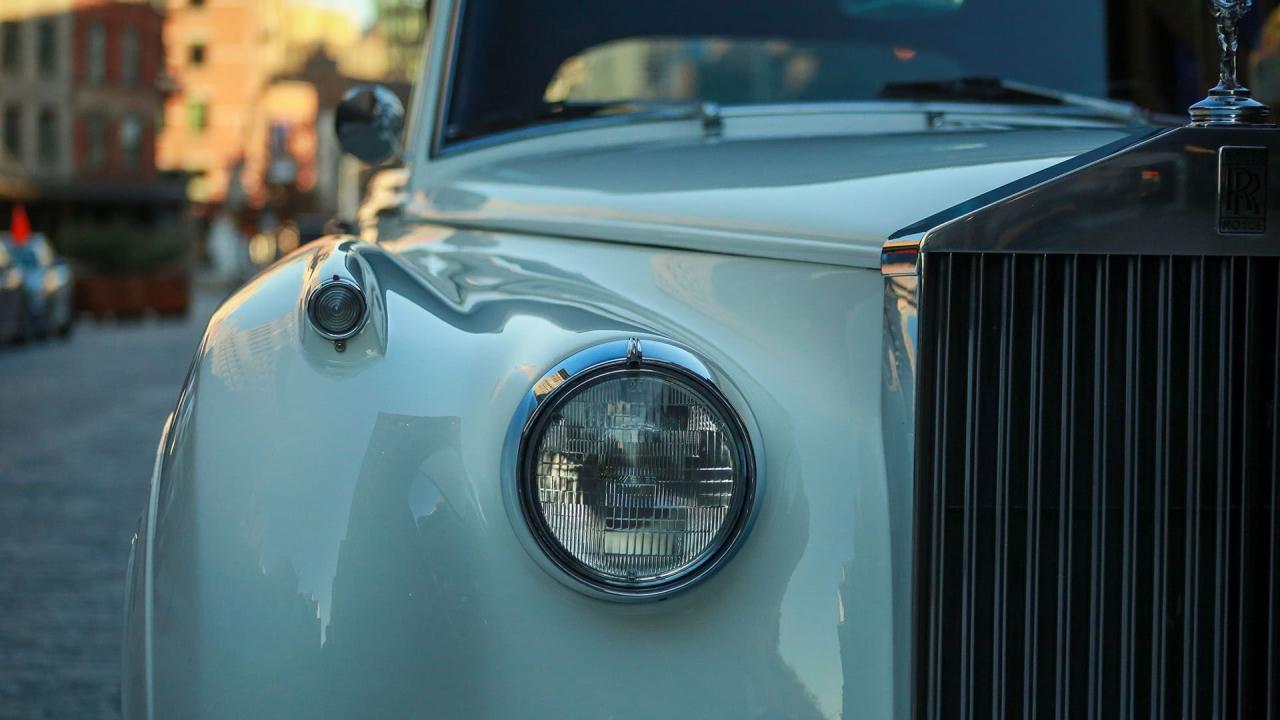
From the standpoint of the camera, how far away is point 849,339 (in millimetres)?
1782

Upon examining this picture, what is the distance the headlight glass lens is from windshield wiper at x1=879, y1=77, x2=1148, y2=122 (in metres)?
1.25

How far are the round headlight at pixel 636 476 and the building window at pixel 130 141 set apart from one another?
5152 centimetres

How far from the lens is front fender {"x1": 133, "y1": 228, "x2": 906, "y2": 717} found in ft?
5.30

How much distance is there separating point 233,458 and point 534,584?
389 millimetres

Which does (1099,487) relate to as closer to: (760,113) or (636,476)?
(636,476)

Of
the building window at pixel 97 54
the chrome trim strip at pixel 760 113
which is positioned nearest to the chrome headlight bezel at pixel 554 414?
the chrome trim strip at pixel 760 113

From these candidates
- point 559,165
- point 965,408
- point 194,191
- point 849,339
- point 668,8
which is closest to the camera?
point 965,408

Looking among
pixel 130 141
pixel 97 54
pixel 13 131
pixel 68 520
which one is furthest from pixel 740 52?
pixel 130 141

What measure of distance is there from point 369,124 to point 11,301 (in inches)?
601

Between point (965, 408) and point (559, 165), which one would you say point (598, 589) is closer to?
point (965, 408)

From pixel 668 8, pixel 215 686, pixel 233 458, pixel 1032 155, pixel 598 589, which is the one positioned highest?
pixel 668 8

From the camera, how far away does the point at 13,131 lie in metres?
46.8

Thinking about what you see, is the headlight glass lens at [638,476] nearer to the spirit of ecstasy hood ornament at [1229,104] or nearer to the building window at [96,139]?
the spirit of ecstasy hood ornament at [1229,104]

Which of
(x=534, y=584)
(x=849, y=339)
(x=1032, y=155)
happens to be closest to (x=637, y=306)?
(x=849, y=339)
